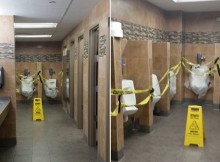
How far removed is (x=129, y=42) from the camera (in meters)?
2.20

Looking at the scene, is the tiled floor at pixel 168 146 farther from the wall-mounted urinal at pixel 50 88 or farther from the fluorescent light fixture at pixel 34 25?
the wall-mounted urinal at pixel 50 88

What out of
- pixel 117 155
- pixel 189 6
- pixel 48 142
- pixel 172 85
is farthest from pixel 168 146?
pixel 48 142

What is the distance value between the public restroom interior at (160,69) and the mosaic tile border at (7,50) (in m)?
1.50

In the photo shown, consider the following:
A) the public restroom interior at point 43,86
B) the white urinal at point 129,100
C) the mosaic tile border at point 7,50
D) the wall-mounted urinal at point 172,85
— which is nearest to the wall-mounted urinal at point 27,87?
the public restroom interior at point 43,86

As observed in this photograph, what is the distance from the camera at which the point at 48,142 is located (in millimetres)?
3387

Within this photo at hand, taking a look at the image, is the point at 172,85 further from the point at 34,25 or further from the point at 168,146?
the point at 34,25

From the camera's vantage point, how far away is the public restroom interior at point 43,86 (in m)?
2.39

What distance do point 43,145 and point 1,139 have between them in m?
0.47

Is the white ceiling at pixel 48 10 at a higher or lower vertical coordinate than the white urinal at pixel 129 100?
higher

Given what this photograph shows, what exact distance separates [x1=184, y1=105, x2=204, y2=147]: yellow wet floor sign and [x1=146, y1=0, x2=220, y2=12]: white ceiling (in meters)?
1.12

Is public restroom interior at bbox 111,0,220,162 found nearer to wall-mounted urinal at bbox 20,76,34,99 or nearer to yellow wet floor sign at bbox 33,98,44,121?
wall-mounted urinal at bbox 20,76,34,99

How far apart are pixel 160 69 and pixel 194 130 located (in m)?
0.64

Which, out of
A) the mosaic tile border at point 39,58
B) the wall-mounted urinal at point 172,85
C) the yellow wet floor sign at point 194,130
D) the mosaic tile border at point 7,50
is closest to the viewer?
the wall-mounted urinal at point 172,85

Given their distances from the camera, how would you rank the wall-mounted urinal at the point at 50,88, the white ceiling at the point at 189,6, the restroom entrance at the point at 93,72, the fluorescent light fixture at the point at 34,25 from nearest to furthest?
the white ceiling at the point at 189,6, the restroom entrance at the point at 93,72, the fluorescent light fixture at the point at 34,25, the wall-mounted urinal at the point at 50,88
